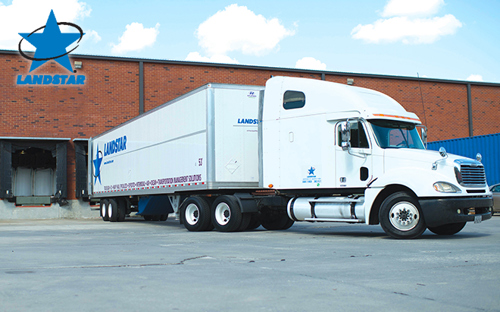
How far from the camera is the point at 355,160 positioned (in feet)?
38.5

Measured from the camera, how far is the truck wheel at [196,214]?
14.4 meters

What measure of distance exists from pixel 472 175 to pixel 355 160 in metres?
2.34

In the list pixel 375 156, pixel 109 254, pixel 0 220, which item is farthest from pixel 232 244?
pixel 0 220

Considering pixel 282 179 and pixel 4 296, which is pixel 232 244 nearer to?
pixel 282 179

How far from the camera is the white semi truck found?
10797 millimetres

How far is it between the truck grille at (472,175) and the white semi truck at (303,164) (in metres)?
0.02

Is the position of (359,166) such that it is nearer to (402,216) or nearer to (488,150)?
Answer: (402,216)

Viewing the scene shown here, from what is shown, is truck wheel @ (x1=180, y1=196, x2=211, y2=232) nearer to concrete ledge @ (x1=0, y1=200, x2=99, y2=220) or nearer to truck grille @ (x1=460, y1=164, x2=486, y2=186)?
truck grille @ (x1=460, y1=164, x2=486, y2=186)

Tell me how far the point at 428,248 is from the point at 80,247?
620 centimetres

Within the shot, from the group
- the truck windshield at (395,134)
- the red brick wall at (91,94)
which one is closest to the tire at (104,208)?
the red brick wall at (91,94)

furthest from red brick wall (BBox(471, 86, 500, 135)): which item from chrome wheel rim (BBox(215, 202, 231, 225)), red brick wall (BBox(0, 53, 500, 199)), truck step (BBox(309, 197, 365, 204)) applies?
truck step (BBox(309, 197, 365, 204))

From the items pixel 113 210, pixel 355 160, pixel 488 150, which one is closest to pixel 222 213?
pixel 355 160

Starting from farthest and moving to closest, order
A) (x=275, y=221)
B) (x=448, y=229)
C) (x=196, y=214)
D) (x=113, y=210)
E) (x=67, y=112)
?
(x=67, y=112)
(x=113, y=210)
(x=275, y=221)
(x=196, y=214)
(x=448, y=229)

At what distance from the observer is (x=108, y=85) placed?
29.2m
